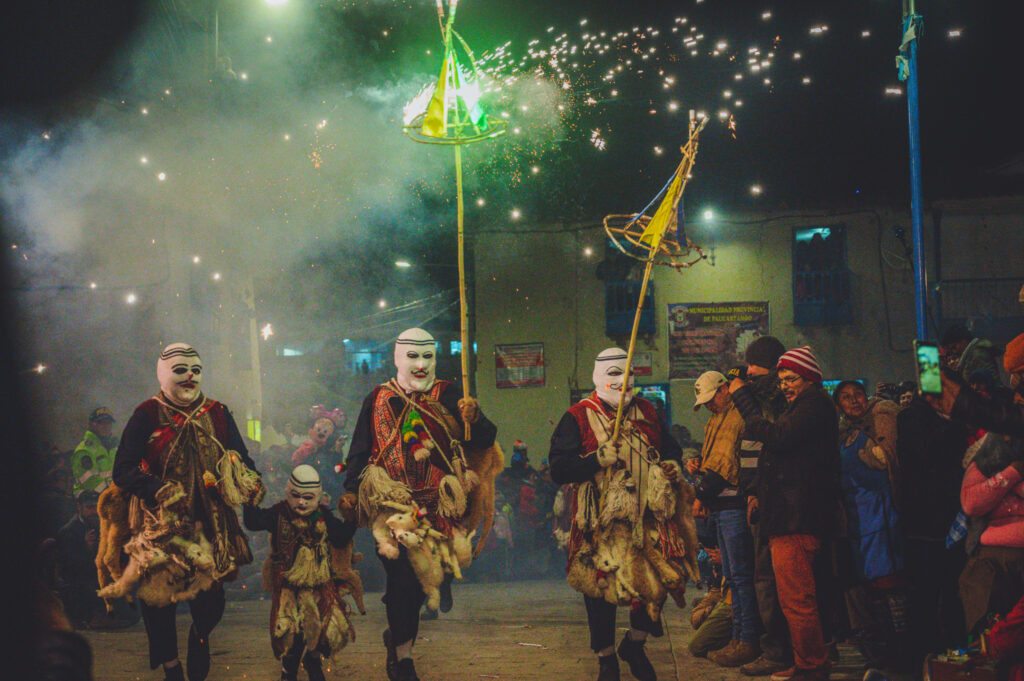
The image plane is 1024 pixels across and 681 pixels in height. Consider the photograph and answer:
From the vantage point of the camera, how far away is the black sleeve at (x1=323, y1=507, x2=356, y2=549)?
559cm

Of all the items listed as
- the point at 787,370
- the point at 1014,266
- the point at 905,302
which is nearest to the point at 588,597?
the point at 787,370

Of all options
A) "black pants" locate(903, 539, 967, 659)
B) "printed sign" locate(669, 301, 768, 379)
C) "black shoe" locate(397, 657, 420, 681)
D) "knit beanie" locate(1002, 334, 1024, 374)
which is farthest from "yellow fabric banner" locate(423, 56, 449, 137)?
"printed sign" locate(669, 301, 768, 379)

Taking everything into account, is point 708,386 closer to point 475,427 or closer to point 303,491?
point 475,427

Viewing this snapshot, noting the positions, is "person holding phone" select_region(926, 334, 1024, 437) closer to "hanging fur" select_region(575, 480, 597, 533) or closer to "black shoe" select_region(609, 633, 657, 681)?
"hanging fur" select_region(575, 480, 597, 533)

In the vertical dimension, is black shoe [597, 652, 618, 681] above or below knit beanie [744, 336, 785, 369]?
below

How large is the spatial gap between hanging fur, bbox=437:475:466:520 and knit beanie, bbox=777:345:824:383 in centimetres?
222

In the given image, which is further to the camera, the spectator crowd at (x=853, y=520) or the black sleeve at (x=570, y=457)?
the black sleeve at (x=570, y=457)

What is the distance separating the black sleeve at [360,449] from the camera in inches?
225

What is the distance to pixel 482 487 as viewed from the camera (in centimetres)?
607

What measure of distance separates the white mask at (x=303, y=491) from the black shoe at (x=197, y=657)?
0.98m

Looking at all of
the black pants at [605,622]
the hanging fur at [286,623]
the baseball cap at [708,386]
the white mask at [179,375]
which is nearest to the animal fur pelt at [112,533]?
the white mask at [179,375]

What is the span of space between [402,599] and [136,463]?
1.85m

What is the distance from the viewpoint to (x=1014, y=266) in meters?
16.0

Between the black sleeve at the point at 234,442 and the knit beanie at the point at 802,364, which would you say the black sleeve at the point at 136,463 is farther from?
the knit beanie at the point at 802,364
